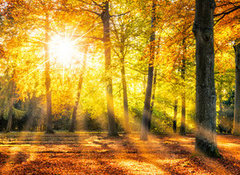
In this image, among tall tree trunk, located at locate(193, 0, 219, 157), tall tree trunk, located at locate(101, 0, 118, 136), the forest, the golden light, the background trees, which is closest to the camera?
the forest

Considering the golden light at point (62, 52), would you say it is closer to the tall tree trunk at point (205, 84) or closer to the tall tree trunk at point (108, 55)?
the tall tree trunk at point (108, 55)

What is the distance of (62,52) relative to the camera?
8.49 metres

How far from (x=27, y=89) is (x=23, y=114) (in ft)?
44.1

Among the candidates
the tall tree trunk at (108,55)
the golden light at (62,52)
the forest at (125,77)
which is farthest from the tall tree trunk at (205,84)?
the tall tree trunk at (108,55)

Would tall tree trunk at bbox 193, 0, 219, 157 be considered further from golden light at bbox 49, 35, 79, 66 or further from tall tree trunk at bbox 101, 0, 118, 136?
tall tree trunk at bbox 101, 0, 118, 136

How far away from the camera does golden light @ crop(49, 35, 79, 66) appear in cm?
845

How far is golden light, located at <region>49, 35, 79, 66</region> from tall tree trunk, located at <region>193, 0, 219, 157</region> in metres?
5.52

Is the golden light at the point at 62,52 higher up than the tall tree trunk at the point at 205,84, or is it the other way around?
the golden light at the point at 62,52

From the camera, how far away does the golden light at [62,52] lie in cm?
845

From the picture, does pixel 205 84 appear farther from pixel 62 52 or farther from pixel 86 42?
pixel 86 42

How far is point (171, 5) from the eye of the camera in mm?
7637

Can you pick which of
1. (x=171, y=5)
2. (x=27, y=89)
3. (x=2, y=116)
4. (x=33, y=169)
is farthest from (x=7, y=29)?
(x=2, y=116)

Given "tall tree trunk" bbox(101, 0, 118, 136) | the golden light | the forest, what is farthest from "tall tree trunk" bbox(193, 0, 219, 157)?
"tall tree trunk" bbox(101, 0, 118, 136)

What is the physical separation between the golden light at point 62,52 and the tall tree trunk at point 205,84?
552 centimetres
